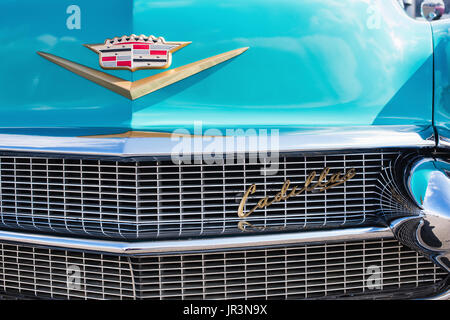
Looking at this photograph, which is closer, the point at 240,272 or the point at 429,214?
the point at 429,214

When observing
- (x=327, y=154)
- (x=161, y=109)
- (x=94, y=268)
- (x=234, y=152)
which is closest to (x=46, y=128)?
(x=161, y=109)

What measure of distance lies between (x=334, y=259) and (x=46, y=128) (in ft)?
3.72

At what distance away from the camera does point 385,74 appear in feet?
5.64

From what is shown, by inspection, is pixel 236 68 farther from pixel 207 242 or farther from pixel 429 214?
pixel 429 214

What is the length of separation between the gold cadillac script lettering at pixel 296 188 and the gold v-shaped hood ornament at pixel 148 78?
1.47 ft

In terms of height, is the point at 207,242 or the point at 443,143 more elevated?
the point at 443,143

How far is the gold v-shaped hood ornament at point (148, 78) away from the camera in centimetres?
162

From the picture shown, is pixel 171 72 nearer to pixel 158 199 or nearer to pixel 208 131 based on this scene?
pixel 208 131

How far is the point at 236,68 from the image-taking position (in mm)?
1672

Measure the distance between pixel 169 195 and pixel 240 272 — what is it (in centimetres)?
39

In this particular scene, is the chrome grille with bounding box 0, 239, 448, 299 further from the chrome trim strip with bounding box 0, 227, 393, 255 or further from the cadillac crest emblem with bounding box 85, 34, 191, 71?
the cadillac crest emblem with bounding box 85, 34, 191, 71

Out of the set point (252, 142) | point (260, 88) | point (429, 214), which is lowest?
point (429, 214)

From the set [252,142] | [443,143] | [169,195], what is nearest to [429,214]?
[443,143]
